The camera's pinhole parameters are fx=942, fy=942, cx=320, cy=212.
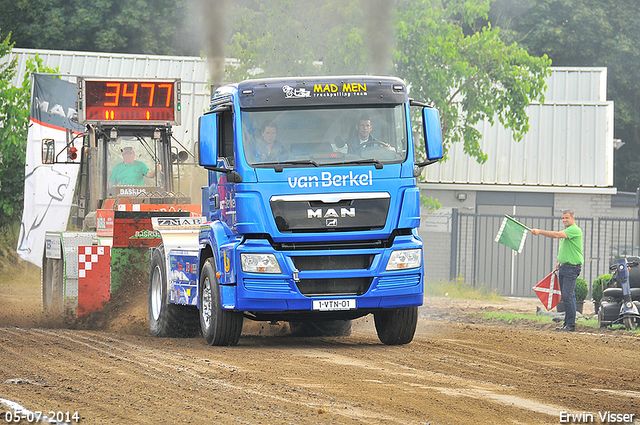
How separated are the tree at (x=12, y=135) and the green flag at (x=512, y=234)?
44.9ft

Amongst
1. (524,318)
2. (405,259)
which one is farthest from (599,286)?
(405,259)

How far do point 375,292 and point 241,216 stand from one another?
170cm

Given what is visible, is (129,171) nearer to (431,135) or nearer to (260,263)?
(260,263)

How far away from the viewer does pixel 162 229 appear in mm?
12867

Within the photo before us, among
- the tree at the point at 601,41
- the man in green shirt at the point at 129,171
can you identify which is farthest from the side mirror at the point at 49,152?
the tree at the point at 601,41

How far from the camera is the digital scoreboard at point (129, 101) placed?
15125 mm

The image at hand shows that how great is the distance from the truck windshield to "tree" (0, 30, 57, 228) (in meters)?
15.9

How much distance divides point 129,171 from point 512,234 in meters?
6.85

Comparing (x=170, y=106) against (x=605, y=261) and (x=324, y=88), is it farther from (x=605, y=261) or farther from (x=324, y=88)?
(x=605, y=261)

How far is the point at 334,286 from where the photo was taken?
10398 millimetres

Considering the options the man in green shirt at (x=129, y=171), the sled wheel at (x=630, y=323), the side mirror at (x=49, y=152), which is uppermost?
the side mirror at (x=49, y=152)

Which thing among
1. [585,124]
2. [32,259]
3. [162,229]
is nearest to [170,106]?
[162,229]

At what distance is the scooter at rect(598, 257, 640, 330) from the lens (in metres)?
14.5

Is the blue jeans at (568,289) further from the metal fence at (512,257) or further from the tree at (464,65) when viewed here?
the metal fence at (512,257)
